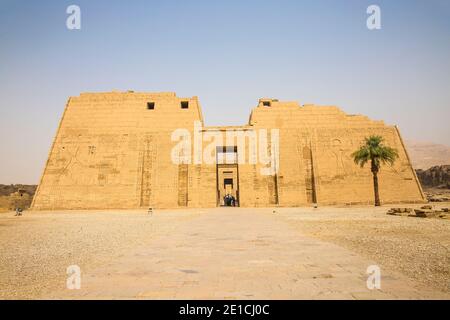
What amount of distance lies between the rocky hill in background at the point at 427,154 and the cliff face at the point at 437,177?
52.9m

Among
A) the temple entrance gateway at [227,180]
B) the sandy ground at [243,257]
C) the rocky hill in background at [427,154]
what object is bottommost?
the sandy ground at [243,257]

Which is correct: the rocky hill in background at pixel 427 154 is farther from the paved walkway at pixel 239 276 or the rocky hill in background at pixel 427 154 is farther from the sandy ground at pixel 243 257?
the paved walkway at pixel 239 276

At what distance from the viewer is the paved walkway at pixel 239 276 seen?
2881mm

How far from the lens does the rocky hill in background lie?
9731cm

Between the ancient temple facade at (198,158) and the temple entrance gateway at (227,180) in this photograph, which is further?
the temple entrance gateway at (227,180)

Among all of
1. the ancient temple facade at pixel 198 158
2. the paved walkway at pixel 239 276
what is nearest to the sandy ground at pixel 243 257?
the paved walkway at pixel 239 276

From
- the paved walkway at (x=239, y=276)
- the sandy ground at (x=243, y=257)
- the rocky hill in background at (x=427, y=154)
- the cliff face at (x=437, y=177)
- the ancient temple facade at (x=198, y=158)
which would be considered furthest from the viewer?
the rocky hill in background at (x=427, y=154)

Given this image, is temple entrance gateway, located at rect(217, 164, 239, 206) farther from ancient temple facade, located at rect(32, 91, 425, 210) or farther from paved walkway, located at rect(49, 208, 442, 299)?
paved walkway, located at rect(49, 208, 442, 299)

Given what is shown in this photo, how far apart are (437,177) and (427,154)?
79662 mm

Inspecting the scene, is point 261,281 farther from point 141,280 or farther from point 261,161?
point 261,161

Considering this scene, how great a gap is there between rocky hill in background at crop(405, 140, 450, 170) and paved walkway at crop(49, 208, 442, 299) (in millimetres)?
105564

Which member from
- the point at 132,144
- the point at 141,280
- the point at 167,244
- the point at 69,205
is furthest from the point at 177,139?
the point at 141,280

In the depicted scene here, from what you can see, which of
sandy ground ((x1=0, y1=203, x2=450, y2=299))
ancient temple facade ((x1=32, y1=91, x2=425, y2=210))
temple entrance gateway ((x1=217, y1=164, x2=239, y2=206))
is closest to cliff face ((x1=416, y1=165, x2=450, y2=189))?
ancient temple facade ((x1=32, y1=91, x2=425, y2=210))

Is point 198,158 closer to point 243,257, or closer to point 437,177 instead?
point 243,257
